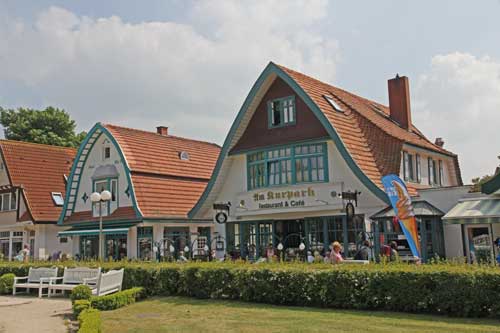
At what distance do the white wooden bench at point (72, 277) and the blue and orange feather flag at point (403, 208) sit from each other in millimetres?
9169

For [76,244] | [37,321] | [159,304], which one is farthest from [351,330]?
[76,244]

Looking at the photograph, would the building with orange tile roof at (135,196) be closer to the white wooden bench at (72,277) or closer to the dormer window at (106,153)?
the dormer window at (106,153)

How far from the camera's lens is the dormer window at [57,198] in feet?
114

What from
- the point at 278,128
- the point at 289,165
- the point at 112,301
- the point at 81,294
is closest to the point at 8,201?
the point at 278,128

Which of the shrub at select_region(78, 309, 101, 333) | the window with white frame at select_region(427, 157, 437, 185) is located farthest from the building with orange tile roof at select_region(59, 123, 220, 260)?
the shrub at select_region(78, 309, 101, 333)

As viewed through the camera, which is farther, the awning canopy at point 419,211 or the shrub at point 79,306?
the awning canopy at point 419,211

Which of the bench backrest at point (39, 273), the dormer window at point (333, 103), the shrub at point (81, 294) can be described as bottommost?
the shrub at point (81, 294)

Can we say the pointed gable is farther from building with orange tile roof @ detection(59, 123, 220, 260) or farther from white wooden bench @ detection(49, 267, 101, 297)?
white wooden bench @ detection(49, 267, 101, 297)

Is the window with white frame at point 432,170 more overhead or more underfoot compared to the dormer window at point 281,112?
more underfoot

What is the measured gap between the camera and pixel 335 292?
40.2 ft

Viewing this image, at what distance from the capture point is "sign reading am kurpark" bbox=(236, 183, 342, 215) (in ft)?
71.2

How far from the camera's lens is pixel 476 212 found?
17844 mm

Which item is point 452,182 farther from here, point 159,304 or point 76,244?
point 76,244

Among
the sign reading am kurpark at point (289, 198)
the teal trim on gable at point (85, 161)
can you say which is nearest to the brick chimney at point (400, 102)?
the sign reading am kurpark at point (289, 198)
